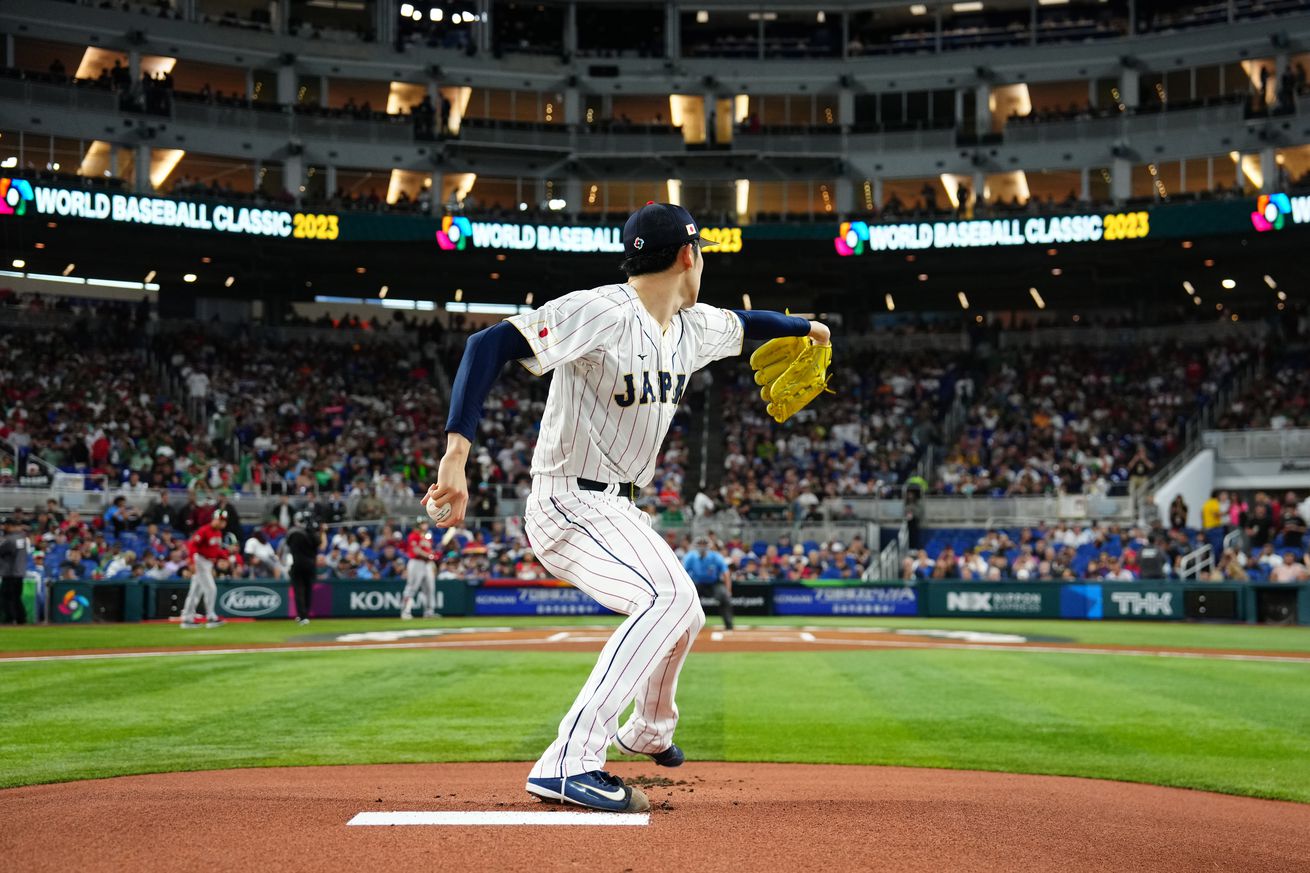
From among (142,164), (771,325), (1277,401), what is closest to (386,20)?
(142,164)

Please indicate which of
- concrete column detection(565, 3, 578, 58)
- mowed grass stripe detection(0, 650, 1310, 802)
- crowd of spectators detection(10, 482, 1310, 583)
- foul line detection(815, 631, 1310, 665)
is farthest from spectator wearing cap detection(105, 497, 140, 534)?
concrete column detection(565, 3, 578, 58)

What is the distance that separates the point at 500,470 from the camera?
34.1 metres

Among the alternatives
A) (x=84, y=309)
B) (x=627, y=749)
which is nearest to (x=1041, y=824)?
(x=627, y=749)

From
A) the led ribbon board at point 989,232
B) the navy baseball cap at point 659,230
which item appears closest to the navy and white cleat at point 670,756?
the navy baseball cap at point 659,230

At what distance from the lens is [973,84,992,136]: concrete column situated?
42.8 metres

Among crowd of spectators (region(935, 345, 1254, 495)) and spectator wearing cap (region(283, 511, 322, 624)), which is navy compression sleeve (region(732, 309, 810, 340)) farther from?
crowd of spectators (region(935, 345, 1254, 495))

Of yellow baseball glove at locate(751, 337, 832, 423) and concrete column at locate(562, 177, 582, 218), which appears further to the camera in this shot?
concrete column at locate(562, 177, 582, 218)

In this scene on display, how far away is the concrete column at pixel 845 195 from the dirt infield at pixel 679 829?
1508 inches

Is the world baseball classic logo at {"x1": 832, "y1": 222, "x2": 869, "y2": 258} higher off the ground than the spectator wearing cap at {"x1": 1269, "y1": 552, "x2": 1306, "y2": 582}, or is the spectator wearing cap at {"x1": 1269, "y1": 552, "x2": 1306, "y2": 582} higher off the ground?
the world baseball classic logo at {"x1": 832, "y1": 222, "x2": 869, "y2": 258}

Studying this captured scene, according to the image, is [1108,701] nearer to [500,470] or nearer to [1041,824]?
[1041,824]

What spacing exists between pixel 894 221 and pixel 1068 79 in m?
10.5

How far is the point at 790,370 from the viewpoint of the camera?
6.20 metres

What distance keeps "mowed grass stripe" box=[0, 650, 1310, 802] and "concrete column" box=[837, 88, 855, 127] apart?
3163 cm

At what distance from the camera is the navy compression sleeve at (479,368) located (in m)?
4.60
